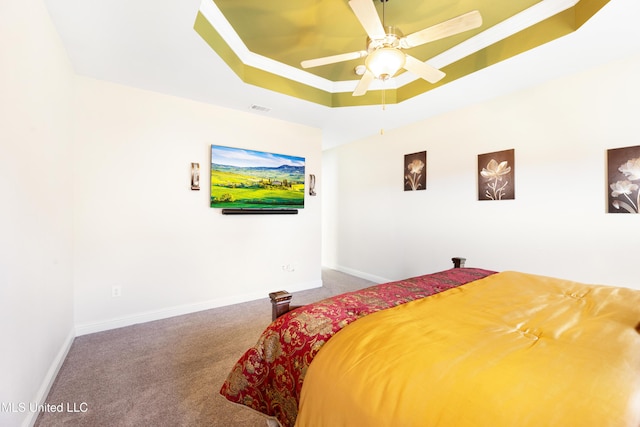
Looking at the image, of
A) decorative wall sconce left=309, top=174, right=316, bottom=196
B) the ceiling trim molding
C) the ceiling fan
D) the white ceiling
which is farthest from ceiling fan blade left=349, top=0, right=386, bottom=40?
decorative wall sconce left=309, top=174, right=316, bottom=196

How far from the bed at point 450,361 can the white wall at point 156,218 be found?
2.17 metres

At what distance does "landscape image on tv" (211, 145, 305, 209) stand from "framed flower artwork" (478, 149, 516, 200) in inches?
93.4

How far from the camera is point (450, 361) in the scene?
845 mm

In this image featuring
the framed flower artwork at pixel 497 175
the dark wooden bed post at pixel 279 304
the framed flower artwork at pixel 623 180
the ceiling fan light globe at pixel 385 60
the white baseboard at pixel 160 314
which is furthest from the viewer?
the framed flower artwork at pixel 497 175

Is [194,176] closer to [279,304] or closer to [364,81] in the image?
[364,81]

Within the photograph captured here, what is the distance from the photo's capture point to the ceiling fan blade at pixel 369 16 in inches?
58.5

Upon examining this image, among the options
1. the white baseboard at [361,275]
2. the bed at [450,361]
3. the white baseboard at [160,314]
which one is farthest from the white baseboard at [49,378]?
the white baseboard at [361,275]

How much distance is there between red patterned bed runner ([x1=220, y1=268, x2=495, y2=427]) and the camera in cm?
108

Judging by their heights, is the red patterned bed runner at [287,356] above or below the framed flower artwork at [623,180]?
below

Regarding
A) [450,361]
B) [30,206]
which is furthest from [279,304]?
[30,206]

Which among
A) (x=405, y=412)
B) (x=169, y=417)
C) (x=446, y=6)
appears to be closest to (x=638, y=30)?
(x=446, y=6)

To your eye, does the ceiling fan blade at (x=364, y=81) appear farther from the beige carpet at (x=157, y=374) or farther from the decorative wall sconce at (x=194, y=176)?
the beige carpet at (x=157, y=374)

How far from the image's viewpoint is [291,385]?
1.09 metres

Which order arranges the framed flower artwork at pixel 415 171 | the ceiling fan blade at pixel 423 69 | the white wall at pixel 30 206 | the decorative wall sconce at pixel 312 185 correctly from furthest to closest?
the decorative wall sconce at pixel 312 185 < the framed flower artwork at pixel 415 171 < the ceiling fan blade at pixel 423 69 < the white wall at pixel 30 206
